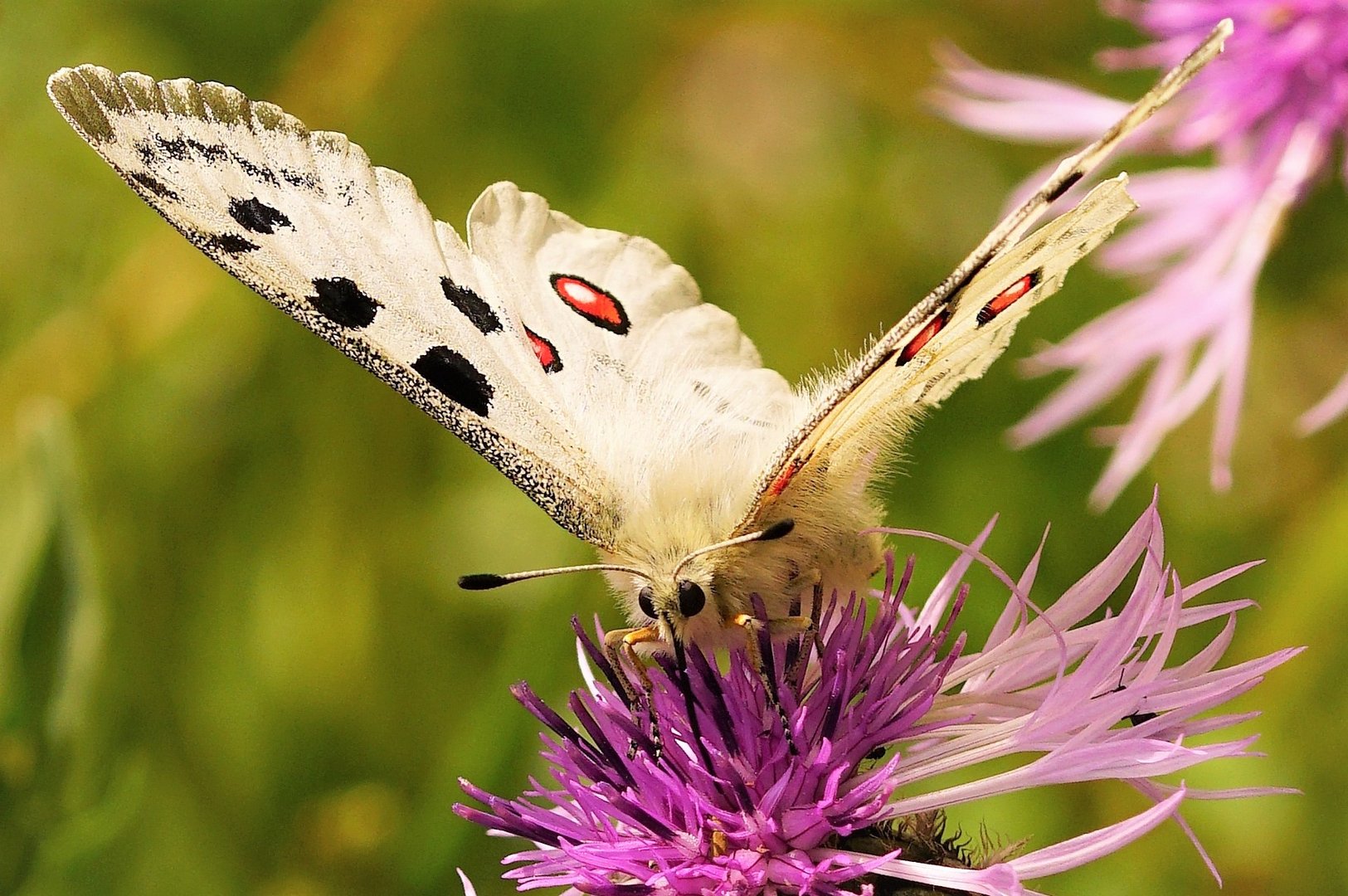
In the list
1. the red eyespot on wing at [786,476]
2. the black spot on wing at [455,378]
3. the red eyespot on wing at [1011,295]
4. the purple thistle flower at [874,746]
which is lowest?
the purple thistle flower at [874,746]

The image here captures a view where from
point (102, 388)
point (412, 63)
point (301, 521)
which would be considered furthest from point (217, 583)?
point (412, 63)

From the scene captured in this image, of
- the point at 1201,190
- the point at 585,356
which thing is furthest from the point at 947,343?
the point at 1201,190

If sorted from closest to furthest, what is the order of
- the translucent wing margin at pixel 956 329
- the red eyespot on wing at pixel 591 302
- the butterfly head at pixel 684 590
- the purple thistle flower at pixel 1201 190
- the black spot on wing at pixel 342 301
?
the translucent wing margin at pixel 956 329
the butterfly head at pixel 684 590
the black spot on wing at pixel 342 301
the red eyespot on wing at pixel 591 302
the purple thistle flower at pixel 1201 190

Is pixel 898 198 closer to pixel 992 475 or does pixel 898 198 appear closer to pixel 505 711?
pixel 992 475

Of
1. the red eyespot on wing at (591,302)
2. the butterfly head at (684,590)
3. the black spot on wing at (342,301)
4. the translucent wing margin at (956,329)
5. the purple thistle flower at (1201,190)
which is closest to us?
the translucent wing margin at (956,329)

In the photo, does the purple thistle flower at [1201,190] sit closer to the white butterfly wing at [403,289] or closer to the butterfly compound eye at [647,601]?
the white butterfly wing at [403,289]

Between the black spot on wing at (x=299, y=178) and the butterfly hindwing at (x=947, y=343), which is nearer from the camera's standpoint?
the butterfly hindwing at (x=947, y=343)

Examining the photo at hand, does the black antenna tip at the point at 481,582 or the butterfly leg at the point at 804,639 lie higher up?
the butterfly leg at the point at 804,639

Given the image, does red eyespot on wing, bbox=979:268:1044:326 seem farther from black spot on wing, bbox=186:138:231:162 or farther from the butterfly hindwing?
black spot on wing, bbox=186:138:231:162

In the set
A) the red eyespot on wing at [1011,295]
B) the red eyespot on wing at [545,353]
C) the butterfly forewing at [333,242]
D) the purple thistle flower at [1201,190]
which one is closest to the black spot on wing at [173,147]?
the butterfly forewing at [333,242]
